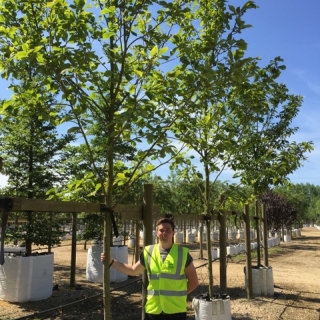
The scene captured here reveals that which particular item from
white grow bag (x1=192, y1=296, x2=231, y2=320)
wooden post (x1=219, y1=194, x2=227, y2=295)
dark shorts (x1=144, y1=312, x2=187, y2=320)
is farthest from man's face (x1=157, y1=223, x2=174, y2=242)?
wooden post (x1=219, y1=194, x2=227, y2=295)

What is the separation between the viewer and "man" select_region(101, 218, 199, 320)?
9.53 feet

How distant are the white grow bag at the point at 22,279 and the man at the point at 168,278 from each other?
570cm

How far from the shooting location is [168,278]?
115 inches

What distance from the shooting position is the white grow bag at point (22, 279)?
777cm

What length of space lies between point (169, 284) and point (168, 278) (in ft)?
0.16

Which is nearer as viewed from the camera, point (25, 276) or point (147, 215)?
point (147, 215)

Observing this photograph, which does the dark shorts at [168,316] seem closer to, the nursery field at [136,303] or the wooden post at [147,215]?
the wooden post at [147,215]

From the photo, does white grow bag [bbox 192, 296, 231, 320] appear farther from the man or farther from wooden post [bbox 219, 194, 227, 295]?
the man

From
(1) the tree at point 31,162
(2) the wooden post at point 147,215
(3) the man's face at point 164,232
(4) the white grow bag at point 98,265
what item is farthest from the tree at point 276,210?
(3) the man's face at point 164,232

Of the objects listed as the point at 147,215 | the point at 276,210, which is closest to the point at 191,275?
the point at 147,215

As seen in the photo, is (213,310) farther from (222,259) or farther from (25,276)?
(25,276)

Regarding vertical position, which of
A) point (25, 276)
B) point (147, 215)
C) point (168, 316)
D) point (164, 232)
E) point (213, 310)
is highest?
point (147, 215)

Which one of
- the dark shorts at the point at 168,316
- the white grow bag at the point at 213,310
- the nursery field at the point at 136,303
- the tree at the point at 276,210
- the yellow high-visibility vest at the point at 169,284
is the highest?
the tree at the point at 276,210

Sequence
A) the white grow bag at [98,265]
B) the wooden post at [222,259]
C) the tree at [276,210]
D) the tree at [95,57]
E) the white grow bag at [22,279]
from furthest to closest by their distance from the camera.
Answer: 1. the tree at [276,210]
2. the white grow bag at [98,265]
3. the white grow bag at [22,279]
4. the wooden post at [222,259]
5. the tree at [95,57]
